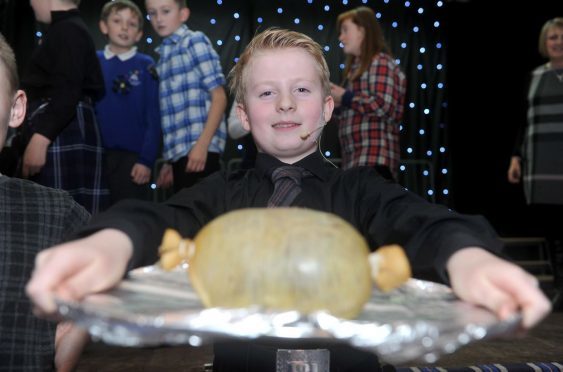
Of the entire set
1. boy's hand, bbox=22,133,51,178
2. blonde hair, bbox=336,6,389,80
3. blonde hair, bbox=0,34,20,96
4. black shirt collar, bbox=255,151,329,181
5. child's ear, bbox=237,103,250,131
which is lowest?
boy's hand, bbox=22,133,51,178

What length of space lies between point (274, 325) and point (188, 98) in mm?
2046

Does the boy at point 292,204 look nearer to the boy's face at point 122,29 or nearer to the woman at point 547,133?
the boy's face at point 122,29

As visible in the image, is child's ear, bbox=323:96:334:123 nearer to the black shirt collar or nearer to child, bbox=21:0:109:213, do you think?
the black shirt collar

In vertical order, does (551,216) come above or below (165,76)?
below

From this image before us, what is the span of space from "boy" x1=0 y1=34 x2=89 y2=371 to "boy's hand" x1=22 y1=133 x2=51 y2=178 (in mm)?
879

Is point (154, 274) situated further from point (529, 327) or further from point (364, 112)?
point (364, 112)

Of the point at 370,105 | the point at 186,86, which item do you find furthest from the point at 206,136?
the point at 370,105

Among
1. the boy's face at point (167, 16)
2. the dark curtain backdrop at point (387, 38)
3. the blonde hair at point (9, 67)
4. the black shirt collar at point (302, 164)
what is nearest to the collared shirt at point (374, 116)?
the boy's face at point (167, 16)

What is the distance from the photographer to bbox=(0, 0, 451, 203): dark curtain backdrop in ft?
17.3

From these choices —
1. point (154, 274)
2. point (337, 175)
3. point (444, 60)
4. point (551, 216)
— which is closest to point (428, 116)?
point (444, 60)

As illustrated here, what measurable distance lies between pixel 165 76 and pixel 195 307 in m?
2.02

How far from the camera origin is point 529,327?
48 centimetres

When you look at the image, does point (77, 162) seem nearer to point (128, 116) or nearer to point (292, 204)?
point (128, 116)

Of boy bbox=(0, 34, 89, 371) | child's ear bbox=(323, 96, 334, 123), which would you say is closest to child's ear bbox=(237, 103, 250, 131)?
child's ear bbox=(323, 96, 334, 123)
